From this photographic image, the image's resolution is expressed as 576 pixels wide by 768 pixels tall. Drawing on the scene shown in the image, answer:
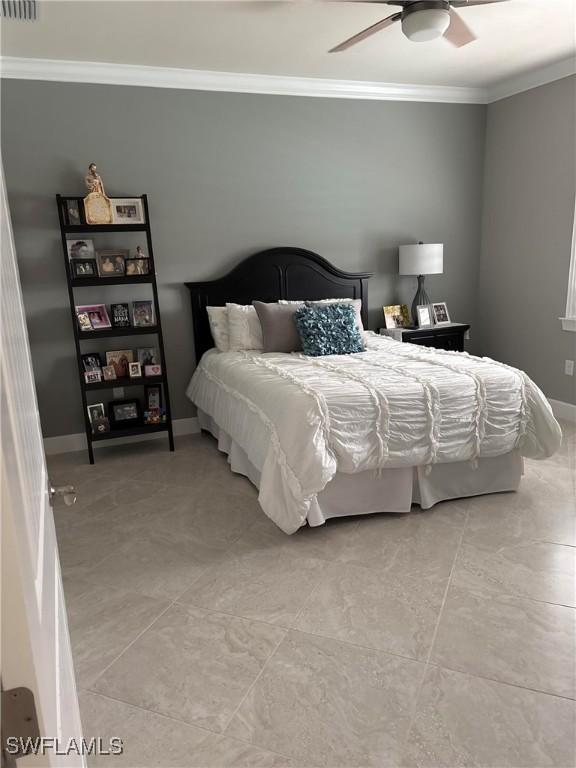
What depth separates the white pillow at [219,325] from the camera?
4.25 metres

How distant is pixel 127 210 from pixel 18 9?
1369mm

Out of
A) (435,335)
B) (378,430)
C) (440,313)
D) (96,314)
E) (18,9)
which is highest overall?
(18,9)

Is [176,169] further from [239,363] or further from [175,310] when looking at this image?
[239,363]

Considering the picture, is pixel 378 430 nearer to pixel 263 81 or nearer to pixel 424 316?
pixel 424 316

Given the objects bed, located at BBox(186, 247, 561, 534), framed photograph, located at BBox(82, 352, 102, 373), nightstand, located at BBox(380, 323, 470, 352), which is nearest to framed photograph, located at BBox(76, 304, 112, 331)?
framed photograph, located at BBox(82, 352, 102, 373)

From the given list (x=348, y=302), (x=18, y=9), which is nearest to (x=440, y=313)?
(x=348, y=302)

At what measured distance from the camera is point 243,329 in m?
4.18

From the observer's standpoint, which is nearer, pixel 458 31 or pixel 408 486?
pixel 458 31

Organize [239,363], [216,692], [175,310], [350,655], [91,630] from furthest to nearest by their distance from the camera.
A: [175,310] < [239,363] < [91,630] < [350,655] < [216,692]

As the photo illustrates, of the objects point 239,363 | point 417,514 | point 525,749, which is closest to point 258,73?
point 239,363

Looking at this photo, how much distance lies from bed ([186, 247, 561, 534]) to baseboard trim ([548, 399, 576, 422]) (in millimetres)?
1595

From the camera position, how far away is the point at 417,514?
304 cm

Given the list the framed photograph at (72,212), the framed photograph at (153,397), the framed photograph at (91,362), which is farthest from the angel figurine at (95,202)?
the framed photograph at (153,397)

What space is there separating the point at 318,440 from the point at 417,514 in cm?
81
